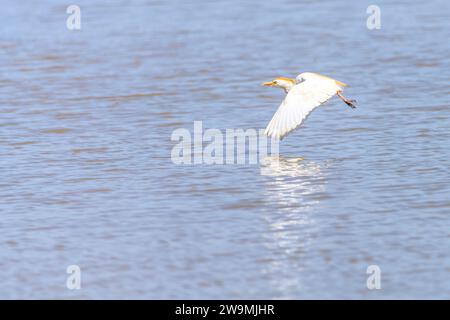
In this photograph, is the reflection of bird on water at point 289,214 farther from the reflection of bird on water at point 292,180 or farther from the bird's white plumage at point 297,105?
the bird's white plumage at point 297,105

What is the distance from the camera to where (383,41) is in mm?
13320

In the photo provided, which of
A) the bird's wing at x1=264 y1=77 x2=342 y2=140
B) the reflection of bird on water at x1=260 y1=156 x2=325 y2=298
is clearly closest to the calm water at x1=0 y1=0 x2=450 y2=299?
the reflection of bird on water at x1=260 y1=156 x2=325 y2=298

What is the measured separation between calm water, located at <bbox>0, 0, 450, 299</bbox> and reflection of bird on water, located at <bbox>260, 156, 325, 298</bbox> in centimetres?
2

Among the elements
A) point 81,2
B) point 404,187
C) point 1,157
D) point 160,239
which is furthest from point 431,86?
point 81,2

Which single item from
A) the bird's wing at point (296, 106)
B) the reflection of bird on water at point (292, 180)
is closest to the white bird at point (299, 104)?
the bird's wing at point (296, 106)

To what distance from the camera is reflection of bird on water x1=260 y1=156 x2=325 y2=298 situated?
5.75 meters

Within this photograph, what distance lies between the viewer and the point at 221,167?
8109 millimetres

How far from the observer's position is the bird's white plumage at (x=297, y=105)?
323 inches

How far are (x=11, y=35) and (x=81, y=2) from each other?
92.8 inches

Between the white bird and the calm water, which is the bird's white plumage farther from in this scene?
the calm water

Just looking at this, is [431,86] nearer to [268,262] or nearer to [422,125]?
[422,125]

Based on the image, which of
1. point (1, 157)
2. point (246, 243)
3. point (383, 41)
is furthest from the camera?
point (383, 41)

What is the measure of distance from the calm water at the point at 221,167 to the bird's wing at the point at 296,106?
278mm

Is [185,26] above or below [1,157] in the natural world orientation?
above
